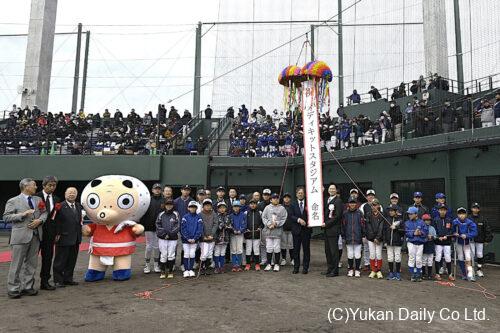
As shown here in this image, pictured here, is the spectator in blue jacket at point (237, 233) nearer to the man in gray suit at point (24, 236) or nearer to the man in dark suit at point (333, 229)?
the man in dark suit at point (333, 229)

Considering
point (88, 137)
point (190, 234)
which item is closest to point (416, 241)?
point (190, 234)

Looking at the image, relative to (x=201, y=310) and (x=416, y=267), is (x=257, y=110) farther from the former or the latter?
(x=201, y=310)

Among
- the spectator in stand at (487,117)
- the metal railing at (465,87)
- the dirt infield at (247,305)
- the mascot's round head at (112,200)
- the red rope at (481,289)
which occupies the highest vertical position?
the metal railing at (465,87)

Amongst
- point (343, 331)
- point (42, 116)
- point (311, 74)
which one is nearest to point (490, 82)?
point (311, 74)

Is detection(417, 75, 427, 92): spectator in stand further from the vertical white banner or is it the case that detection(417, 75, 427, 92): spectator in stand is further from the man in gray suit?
the man in gray suit

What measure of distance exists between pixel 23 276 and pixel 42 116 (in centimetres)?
1781

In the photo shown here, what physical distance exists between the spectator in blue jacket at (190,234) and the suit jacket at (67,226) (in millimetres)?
2040

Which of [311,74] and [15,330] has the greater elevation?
[311,74]

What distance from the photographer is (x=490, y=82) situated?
49.2 ft

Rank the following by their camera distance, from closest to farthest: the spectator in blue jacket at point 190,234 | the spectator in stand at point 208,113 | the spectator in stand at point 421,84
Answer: the spectator in blue jacket at point 190,234
the spectator in stand at point 421,84
the spectator in stand at point 208,113

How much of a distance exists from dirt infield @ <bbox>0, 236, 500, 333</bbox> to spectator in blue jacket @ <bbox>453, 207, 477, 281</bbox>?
353 mm

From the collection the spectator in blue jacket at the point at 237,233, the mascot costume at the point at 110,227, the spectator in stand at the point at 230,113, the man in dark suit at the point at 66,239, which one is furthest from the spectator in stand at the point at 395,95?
the man in dark suit at the point at 66,239

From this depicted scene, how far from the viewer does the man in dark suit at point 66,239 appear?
6.68m

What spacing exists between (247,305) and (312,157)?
13.4 ft
